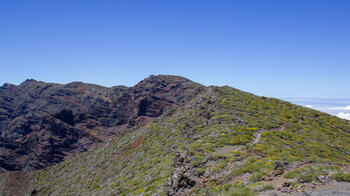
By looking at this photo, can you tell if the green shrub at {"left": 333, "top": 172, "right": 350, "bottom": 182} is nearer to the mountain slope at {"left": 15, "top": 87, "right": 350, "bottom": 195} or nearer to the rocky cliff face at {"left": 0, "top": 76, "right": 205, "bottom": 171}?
the mountain slope at {"left": 15, "top": 87, "right": 350, "bottom": 195}

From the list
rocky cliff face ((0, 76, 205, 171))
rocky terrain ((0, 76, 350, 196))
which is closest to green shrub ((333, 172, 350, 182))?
rocky terrain ((0, 76, 350, 196))

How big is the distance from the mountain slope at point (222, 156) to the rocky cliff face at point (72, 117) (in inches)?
699

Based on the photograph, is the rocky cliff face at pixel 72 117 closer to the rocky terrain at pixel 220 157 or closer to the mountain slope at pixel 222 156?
the rocky terrain at pixel 220 157

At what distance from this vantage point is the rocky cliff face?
8888 cm

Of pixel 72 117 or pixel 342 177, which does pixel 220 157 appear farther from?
pixel 72 117

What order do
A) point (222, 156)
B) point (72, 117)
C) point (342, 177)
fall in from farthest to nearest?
point (72, 117)
point (222, 156)
point (342, 177)

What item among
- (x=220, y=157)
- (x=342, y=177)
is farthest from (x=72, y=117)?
(x=342, y=177)

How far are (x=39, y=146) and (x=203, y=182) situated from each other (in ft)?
326

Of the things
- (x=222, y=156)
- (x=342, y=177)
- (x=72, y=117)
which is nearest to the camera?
(x=342, y=177)

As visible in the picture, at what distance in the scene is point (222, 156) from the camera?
14852mm

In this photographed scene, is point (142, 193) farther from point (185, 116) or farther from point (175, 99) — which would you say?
point (175, 99)

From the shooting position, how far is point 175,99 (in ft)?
473

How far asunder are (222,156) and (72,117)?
12563 centimetres

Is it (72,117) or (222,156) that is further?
(72,117)
